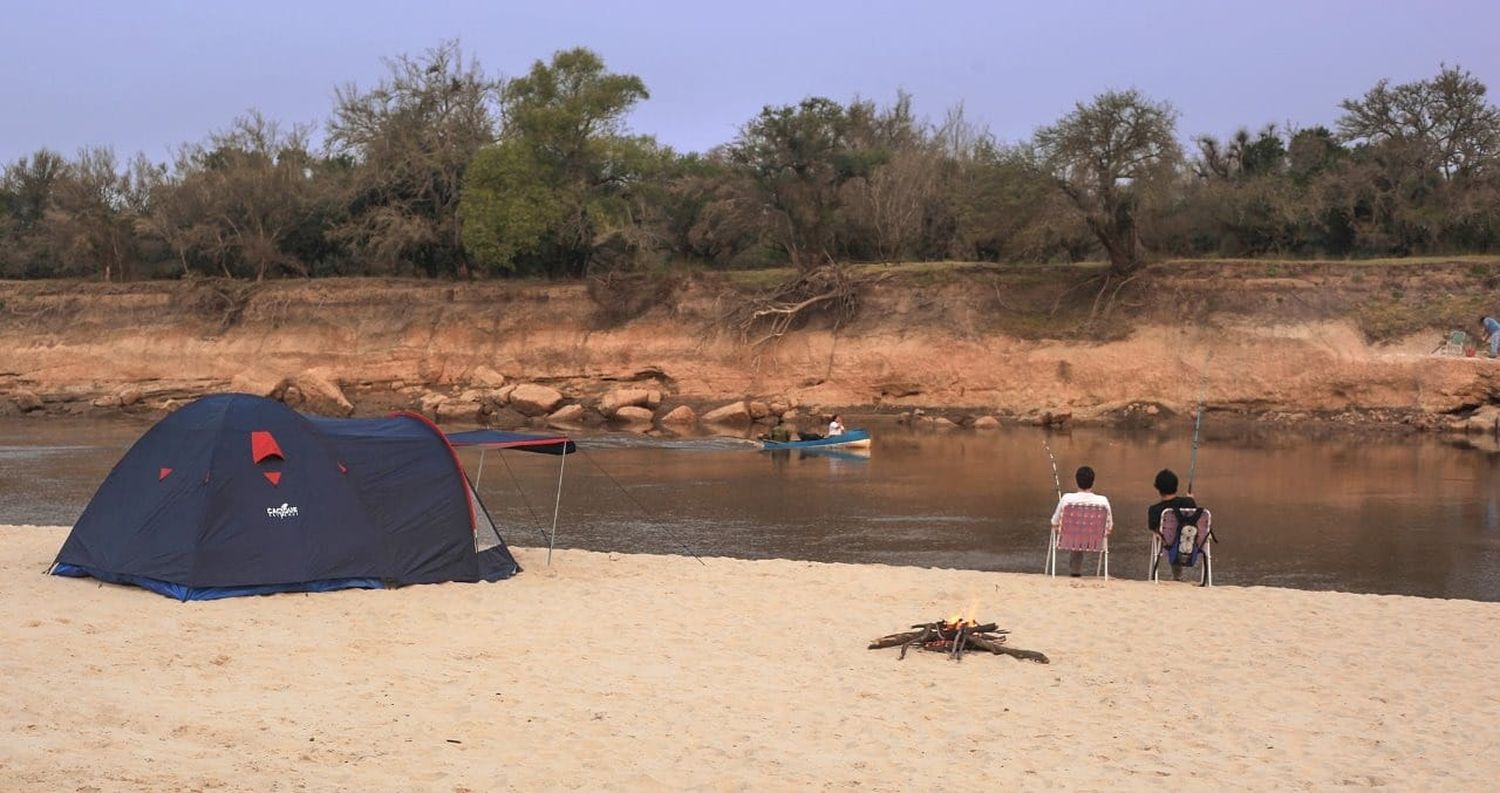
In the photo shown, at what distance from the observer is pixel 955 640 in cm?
1189

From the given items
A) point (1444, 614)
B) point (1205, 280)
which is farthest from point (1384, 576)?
point (1205, 280)

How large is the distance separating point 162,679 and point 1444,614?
40.8 ft

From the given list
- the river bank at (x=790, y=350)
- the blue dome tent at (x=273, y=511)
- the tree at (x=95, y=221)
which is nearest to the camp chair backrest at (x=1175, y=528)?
the blue dome tent at (x=273, y=511)

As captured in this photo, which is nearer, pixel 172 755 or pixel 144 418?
pixel 172 755

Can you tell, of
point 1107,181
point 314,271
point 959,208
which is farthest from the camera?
point 314,271

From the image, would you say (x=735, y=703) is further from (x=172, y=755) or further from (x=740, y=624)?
(x=172, y=755)

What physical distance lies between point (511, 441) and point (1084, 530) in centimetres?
705

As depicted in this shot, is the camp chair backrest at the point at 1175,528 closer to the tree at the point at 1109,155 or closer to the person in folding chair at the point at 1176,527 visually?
the person in folding chair at the point at 1176,527

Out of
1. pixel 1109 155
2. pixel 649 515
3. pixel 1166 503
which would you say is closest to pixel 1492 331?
pixel 1109 155

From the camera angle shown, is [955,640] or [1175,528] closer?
[955,640]

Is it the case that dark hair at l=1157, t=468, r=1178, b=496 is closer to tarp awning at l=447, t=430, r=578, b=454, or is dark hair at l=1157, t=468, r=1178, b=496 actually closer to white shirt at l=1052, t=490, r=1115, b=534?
white shirt at l=1052, t=490, r=1115, b=534

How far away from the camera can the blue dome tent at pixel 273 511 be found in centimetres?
1417

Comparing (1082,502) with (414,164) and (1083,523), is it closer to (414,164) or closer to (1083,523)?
(1083,523)

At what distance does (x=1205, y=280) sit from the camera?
43.1 meters
